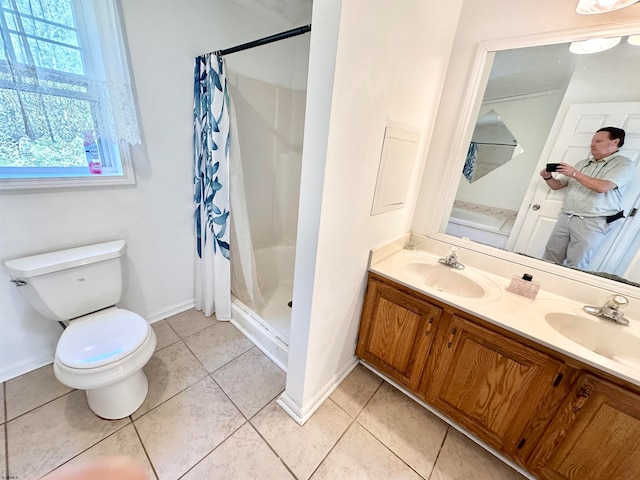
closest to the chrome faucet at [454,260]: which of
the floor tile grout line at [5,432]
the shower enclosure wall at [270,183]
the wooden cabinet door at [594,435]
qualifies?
the wooden cabinet door at [594,435]

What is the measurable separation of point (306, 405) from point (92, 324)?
47.2 inches

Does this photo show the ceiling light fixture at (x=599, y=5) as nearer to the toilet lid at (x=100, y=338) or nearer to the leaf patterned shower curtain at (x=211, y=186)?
the leaf patterned shower curtain at (x=211, y=186)

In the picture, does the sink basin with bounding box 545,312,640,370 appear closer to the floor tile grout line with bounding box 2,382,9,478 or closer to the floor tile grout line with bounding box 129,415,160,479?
the floor tile grout line with bounding box 129,415,160,479

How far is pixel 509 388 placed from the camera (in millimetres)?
1079

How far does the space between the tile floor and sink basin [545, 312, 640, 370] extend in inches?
28.2

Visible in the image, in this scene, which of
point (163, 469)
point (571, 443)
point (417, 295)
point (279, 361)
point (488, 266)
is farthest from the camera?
point (279, 361)

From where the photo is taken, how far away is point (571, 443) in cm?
97

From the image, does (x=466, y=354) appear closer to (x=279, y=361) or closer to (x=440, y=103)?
(x=279, y=361)

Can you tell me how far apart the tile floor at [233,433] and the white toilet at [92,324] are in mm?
146

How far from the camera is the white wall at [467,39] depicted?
3.70 ft

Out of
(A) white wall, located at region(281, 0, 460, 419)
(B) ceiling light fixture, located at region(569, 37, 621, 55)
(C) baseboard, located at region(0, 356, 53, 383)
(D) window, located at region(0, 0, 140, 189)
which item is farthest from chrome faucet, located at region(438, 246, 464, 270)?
(C) baseboard, located at region(0, 356, 53, 383)

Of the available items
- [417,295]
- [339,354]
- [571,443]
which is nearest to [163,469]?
[339,354]

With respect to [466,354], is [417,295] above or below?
above

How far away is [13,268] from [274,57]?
2.20m
